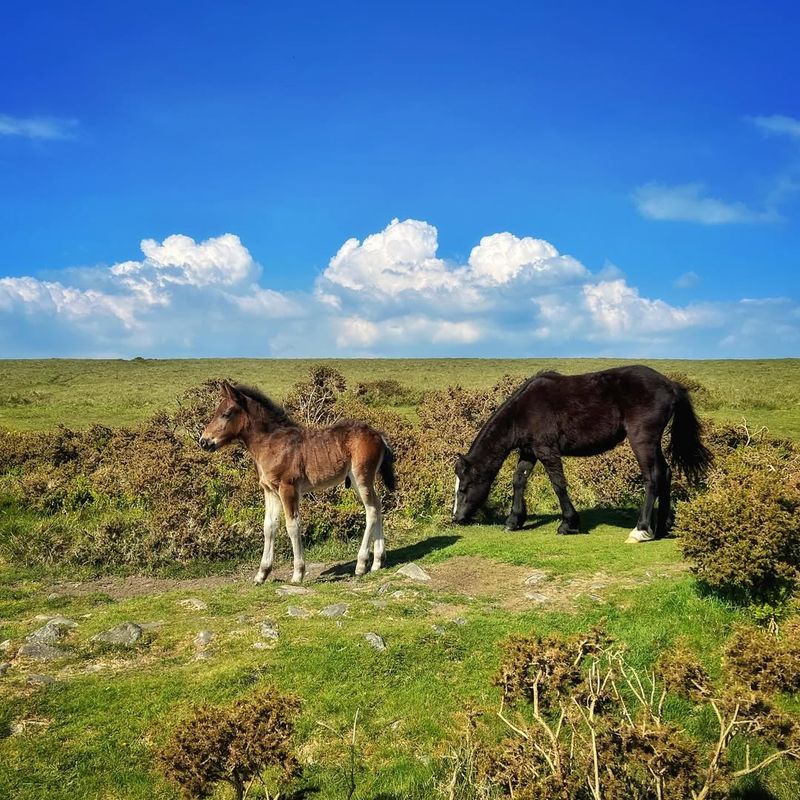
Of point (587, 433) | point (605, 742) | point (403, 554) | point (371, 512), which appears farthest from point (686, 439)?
point (605, 742)

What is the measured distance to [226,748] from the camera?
148 inches

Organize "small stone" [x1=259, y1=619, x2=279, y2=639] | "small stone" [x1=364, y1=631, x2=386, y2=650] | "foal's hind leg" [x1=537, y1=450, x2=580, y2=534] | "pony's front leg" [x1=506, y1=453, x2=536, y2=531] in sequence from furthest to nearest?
"pony's front leg" [x1=506, y1=453, x2=536, y2=531], "foal's hind leg" [x1=537, y1=450, x2=580, y2=534], "small stone" [x1=259, y1=619, x2=279, y2=639], "small stone" [x1=364, y1=631, x2=386, y2=650]

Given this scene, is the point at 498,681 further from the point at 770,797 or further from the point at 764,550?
the point at 764,550

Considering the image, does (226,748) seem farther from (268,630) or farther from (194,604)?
(194,604)

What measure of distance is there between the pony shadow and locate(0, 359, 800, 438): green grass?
14.4m

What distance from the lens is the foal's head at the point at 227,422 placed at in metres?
11.2

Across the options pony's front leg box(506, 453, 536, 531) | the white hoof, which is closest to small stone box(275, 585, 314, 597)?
pony's front leg box(506, 453, 536, 531)

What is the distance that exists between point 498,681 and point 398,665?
2699 mm

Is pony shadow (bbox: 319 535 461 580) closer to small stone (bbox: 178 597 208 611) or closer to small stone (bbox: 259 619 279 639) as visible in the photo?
small stone (bbox: 178 597 208 611)

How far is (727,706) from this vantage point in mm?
4070

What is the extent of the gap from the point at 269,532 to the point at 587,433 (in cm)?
575

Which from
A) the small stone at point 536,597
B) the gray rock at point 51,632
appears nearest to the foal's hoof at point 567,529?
the small stone at point 536,597

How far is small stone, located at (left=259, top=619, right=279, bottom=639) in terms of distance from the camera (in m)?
7.57

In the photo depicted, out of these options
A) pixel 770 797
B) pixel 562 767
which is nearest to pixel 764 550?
pixel 770 797
